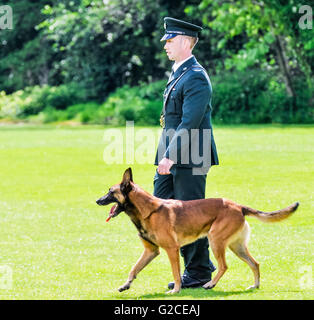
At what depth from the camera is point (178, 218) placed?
6395mm

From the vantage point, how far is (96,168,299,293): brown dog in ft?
20.8

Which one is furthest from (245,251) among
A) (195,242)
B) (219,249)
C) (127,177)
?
(127,177)

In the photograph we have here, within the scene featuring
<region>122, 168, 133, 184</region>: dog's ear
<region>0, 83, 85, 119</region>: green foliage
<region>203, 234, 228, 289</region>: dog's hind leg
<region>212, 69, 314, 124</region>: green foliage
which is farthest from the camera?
<region>0, 83, 85, 119</region>: green foliage

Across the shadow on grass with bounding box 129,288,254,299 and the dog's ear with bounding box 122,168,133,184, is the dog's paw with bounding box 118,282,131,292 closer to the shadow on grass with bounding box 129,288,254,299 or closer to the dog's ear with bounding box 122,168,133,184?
the shadow on grass with bounding box 129,288,254,299

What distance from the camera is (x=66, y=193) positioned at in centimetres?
1351

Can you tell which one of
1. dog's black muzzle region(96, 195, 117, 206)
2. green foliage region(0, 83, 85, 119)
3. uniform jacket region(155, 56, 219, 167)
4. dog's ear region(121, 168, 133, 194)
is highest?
uniform jacket region(155, 56, 219, 167)

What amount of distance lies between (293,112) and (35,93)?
1412 centimetres

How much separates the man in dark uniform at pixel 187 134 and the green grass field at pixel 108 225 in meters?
0.36

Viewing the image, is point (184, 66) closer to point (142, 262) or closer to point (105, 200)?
point (105, 200)

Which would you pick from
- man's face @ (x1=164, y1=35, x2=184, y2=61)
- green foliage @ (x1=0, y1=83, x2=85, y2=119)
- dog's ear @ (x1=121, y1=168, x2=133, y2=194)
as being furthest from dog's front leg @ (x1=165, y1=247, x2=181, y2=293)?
green foliage @ (x1=0, y1=83, x2=85, y2=119)

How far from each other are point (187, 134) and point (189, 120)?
0.38ft

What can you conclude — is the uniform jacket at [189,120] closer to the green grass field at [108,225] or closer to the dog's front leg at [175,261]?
the dog's front leg at [175,261]

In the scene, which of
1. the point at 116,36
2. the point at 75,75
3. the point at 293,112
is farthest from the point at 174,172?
the point at 75,75

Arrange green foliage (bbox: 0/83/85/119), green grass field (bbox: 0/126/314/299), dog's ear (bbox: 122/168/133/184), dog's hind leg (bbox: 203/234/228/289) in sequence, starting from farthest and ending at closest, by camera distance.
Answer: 1. green foliage (bbox: 0/83/85/119)
2. green grass field (bbox: 0/126/314/299)
3. dog's hind leg (bbox: 203/234/228/289)
4. dog's ear (bbox: 122/168/133/184)
